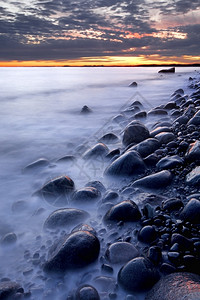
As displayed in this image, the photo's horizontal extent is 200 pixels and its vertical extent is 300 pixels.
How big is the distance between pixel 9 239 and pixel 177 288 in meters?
1.40

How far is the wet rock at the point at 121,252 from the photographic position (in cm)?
157

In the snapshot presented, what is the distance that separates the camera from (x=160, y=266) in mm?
1471

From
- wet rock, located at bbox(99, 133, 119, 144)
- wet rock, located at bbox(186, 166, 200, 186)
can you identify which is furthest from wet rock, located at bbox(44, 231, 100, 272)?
wet rock, located at bbox(99, 133, 119, 144)

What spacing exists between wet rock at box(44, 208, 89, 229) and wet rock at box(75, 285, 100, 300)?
2.25ft

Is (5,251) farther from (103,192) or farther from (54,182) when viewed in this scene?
(103,192)

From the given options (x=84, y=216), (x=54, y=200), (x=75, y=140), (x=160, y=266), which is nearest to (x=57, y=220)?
(x=84, y=216)

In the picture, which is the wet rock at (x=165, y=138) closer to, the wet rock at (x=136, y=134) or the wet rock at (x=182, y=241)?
the wet rock at (x=136, y=134)

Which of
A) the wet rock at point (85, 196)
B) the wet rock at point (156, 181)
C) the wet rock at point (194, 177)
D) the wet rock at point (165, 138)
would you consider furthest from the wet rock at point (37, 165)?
the wet rock at point (194, 177)

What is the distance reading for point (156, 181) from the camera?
241 cm

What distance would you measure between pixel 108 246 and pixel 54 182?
1076mm

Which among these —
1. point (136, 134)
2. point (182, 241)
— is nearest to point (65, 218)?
point (182, 241)

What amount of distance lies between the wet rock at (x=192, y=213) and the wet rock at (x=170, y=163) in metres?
0.90

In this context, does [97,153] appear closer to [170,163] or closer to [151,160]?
[151,160]

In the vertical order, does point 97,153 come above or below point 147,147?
below
